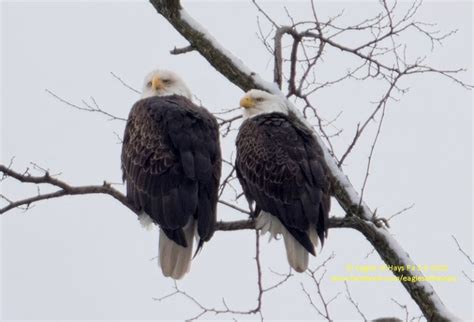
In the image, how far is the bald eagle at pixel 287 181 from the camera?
6645 millimetres

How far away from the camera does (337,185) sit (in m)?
6.84

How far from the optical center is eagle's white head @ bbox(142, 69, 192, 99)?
7.45m

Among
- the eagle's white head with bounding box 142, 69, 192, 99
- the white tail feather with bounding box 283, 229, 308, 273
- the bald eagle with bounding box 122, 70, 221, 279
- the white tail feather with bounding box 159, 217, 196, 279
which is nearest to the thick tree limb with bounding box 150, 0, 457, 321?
the eagle's white head with bounding box 142, 69, 192, 99

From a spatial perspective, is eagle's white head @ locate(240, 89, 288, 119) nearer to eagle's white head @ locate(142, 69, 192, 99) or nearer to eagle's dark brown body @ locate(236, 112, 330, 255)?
eagle's dark brown body @ locate(236, 112, 330, 255)

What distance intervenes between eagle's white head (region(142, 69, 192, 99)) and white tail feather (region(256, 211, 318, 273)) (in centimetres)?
112

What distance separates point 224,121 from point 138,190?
41.1 inches

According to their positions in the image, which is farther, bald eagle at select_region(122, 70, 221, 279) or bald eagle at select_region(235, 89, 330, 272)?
bald eagle at select_region(235, 89, 330, 272)

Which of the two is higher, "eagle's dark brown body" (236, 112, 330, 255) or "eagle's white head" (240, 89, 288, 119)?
"eagle's white head" (240, 89, 288, 119)

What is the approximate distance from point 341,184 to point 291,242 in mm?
464

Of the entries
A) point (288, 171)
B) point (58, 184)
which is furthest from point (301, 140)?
Answer: point (58, 184)

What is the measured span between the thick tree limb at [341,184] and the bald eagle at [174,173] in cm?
57

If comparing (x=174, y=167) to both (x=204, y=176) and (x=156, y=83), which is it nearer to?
(x=204, y=176)

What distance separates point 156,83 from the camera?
7.43m

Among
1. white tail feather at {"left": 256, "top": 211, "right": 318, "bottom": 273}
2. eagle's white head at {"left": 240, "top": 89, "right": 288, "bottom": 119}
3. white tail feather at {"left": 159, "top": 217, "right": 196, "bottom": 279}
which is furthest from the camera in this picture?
eagle's white head at {"left": 240, "top": 89, "right": 288, "bottom": 119}
